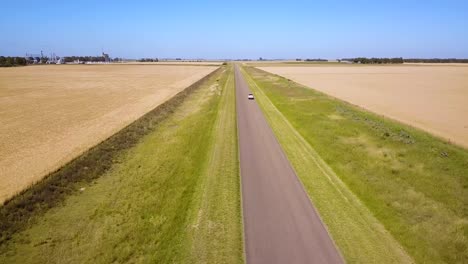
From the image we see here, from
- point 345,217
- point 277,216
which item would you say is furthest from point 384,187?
point 277,216

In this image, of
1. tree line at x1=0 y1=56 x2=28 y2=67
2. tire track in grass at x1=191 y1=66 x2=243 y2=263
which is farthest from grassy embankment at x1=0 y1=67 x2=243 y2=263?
tree line at x1=0 y1=56 x2=28 y2=67

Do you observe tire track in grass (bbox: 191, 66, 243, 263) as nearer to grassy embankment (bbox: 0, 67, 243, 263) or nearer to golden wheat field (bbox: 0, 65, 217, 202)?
grassy embankment (bbox: 0, 67, 243, 263)

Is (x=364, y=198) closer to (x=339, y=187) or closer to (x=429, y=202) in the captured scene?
(x=339, y=187)

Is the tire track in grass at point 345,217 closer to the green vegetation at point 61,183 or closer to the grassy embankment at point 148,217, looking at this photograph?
the grassy embankment at point 148,217

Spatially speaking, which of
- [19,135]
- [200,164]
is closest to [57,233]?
[200,164]

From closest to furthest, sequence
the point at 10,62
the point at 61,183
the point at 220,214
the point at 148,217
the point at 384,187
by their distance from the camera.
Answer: the point at 220,214
the point at 148,217
the point at 384,187
the point at 61,183
the point at 10,62

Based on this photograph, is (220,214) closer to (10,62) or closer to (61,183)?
(61,183)

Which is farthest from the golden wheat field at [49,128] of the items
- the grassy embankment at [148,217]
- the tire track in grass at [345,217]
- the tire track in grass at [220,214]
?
the tire track in grass at [345,217]
